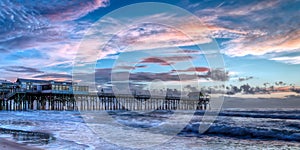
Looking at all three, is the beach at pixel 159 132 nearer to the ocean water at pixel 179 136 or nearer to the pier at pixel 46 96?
the ocean water at pixel 179 136

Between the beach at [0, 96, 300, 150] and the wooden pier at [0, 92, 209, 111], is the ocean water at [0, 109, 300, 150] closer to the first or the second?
the beach at [0, 96, 300, 150]

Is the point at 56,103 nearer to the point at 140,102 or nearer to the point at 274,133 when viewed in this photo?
the point at 140,102

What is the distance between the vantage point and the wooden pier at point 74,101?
181 ft

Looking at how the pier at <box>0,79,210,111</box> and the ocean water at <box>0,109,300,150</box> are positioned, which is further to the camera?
the pier at <box>0,79,210,111</box>

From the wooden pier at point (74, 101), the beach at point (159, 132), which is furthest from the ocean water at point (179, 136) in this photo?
the wooden pier at point (74, 101)


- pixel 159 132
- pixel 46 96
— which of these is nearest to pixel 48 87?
pixel 46 96

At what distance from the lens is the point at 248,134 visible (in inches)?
613

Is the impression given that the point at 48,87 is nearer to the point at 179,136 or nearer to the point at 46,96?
the point at 46,96

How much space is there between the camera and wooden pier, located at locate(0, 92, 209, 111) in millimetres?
55062

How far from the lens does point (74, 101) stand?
199ft

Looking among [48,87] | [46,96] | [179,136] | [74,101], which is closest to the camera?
[179,136]

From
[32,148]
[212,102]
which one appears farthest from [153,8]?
[212,102]

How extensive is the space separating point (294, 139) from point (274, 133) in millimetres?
1882

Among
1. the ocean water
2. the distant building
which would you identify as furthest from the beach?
the distant building
